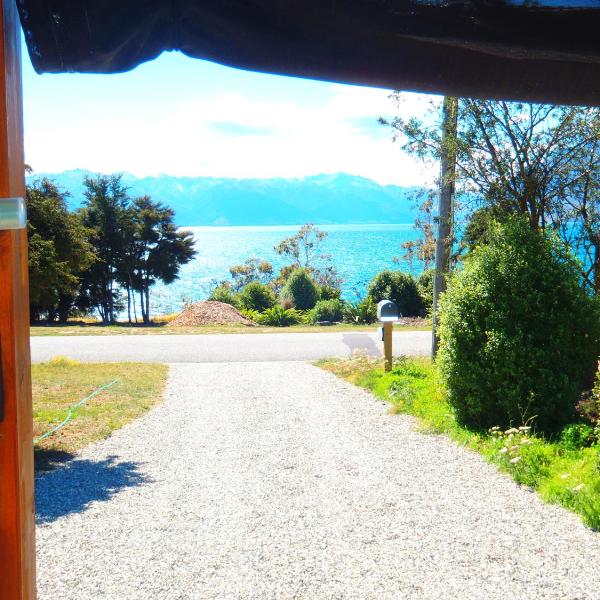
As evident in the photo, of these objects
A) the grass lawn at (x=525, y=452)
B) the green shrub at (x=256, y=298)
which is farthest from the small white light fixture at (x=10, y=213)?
the green shrub at (x=256, y=298)

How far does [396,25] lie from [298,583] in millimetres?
2674

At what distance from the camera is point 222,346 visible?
1341 cm

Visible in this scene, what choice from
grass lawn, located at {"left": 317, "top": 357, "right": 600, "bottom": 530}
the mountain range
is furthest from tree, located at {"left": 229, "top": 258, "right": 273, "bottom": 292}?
the mountain range

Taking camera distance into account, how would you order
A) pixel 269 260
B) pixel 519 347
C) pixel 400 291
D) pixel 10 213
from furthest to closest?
pixel 269 260, pixel 400 291, pixel 519 347, pixel 10 213

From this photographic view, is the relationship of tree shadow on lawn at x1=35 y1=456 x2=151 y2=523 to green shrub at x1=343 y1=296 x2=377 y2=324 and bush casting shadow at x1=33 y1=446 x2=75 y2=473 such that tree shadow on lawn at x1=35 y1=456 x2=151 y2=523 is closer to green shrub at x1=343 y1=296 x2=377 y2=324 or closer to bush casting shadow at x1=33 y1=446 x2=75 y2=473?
bush casting shadow at x1=33 y1=446 x2=75 y2=473

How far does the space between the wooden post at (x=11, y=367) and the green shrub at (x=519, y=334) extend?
4.80 metres

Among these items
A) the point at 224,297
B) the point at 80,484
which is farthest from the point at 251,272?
the point at 80,484

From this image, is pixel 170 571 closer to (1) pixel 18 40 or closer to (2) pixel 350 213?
(1) pixel 18 40

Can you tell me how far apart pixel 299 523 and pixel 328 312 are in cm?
1527

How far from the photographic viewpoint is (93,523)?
4164mm

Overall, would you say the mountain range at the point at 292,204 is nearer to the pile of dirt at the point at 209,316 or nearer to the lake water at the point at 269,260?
the lake water at the point at 269,260

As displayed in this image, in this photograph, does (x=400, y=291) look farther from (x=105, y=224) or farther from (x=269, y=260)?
(x=269, y=260)

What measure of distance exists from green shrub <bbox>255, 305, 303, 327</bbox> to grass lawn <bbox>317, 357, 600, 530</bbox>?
Result: 421 inches

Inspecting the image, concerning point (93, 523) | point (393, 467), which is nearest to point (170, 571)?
point (93, 523)
